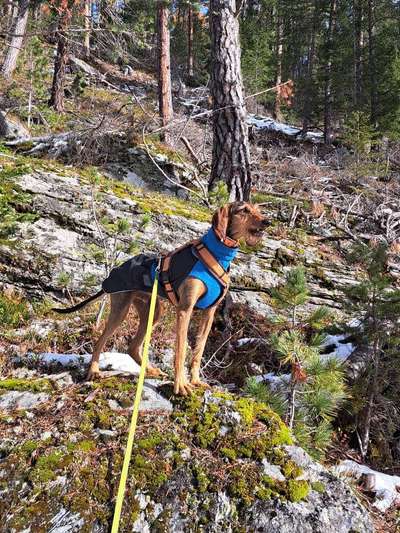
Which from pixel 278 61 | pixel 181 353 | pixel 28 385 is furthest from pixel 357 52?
pixel 28 385

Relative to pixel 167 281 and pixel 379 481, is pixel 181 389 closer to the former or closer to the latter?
pixel 167 281

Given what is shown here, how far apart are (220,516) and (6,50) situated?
809 inches

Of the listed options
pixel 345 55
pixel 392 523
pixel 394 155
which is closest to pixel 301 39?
pixel 345 55

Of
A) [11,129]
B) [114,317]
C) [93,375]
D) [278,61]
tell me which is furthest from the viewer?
[278,61]

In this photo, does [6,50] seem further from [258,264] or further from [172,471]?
[172,471]

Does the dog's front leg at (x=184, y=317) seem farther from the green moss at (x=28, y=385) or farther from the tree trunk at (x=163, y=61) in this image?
the tree trunk at (x=163, y=61)

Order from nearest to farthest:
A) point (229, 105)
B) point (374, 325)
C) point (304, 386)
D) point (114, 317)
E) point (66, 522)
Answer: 1. point (66, 522)
2. point (114, 317)
3. point (304, 386)
4. point (374, 325)
5. point (229, 105)

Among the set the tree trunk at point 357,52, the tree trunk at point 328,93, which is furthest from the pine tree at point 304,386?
the tree trunk at point 357,52

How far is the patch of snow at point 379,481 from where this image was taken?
3436 millimetres

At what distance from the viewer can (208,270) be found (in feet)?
9.59

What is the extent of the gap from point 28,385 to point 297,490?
77.4 inches

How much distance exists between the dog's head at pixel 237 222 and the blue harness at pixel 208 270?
0.23ft

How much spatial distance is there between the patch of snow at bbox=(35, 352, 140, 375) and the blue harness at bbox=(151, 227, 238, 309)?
Answer: 897 mm

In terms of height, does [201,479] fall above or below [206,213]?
below
